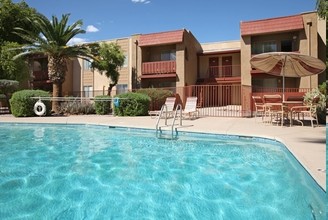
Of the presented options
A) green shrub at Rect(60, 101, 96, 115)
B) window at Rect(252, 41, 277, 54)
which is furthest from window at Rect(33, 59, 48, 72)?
window at Rect(252, 41, 277, 54)

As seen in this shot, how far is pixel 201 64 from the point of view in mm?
28516

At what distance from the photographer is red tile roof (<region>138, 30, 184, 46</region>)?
2442 cm

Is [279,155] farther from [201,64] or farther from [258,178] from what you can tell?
[201,64]

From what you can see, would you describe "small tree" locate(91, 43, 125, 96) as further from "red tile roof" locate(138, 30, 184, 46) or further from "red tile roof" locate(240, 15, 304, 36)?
"red tile roof" locate(240, 15, 304, 36)

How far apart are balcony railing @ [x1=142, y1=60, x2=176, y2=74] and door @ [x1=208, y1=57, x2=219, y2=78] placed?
180 inches

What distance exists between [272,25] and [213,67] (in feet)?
22.9

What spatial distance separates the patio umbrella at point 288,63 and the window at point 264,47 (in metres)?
11.8

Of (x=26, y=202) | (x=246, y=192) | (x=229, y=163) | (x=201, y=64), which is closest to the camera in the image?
(x=26, y=202)

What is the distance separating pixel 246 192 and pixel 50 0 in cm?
2498

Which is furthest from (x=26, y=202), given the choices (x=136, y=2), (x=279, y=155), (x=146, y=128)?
(x=136, y=2)

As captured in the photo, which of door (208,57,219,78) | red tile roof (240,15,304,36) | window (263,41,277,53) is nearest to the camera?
red tile roof (240,15,304,36)

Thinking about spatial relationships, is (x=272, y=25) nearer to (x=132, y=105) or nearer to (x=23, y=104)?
(x=132, y=105)

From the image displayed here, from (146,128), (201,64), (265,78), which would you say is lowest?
(146,128)

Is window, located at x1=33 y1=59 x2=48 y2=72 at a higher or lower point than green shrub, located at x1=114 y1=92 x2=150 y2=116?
higher
